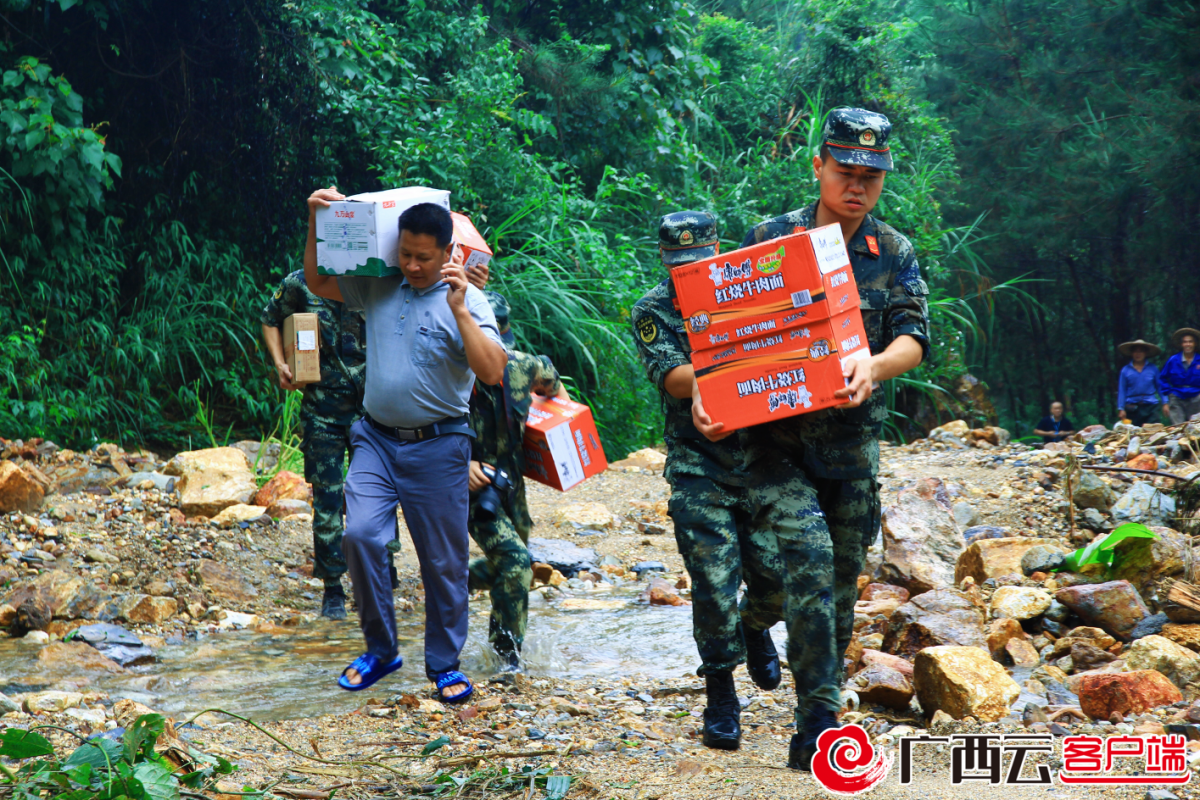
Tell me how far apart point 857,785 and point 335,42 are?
30.7ft

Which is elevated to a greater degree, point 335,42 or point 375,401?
point 335,42

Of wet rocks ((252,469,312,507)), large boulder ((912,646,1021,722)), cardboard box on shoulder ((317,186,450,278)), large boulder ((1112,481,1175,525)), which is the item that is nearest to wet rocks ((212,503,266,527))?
wet rocks ((252,469,312,507))

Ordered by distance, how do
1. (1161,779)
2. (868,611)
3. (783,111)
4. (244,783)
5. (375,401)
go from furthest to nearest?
(783,111)
(868,611)
(375,401)
(244,783)
(1161,779)

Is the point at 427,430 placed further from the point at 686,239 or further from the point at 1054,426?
the point at 1054,426

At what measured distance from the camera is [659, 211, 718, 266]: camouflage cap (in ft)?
11.2

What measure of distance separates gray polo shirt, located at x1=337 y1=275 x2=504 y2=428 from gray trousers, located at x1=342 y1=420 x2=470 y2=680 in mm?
115

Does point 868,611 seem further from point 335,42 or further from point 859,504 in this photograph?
A: point 335,42

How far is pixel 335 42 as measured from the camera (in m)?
10.4

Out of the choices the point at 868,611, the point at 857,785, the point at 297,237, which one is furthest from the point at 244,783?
the point at 297,237

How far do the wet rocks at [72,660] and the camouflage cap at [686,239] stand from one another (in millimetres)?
2845

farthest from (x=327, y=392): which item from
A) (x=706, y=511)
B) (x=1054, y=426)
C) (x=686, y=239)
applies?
(x=1054, y=426)

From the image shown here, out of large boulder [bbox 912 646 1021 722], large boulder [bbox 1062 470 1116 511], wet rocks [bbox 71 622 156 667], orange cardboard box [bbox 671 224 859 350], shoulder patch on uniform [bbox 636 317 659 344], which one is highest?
orange cardboard box [bbox 671 224 859 350]

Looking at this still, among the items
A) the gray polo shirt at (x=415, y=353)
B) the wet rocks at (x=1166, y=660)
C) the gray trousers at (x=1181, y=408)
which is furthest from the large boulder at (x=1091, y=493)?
the gray trousers at (x=1181, y=408)

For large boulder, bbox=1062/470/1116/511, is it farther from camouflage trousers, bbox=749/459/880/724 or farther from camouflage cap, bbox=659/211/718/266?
camouflage cap, bbox=659/211/718/266
